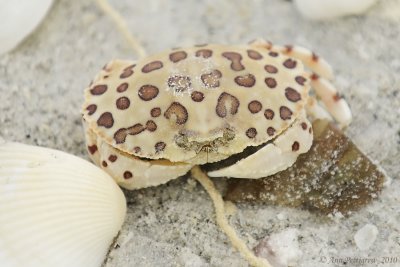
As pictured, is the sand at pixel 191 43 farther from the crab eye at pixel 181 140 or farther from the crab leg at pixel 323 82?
the crab eye at pixel 181 140

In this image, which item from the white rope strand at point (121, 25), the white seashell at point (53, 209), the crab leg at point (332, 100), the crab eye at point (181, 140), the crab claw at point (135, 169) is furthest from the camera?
the white rope strand at point (121, 25)

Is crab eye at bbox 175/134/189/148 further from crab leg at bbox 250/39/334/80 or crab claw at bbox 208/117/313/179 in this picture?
crab leg at bbox 250/39/334/80

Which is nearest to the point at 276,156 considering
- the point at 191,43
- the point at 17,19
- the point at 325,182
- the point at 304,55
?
the point at 325,182

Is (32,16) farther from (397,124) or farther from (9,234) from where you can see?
(397,124)

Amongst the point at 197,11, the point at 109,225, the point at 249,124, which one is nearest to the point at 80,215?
the point at 109,225

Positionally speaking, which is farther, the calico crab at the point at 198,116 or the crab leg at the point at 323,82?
the crab leg at the point at 323,82

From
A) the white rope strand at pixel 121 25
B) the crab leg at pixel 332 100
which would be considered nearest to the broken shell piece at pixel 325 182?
the crab leg at pixel 332 100
